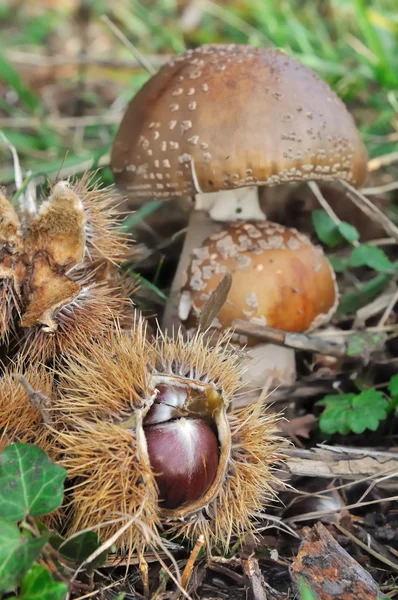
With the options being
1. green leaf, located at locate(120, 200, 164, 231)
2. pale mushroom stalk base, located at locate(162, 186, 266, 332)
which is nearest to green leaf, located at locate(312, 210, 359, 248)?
pale mushroom stalk base, located at locate(162, 186, 266, 332)

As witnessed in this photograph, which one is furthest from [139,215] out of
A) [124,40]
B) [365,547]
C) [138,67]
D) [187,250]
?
[138,67]

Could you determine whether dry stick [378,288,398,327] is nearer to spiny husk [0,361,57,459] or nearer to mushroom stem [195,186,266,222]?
mushroom stem [195,186,266,222]

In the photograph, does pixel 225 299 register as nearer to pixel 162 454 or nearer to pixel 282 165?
pixel 282 165

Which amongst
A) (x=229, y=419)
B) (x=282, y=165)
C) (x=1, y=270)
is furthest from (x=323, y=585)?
(x=282, y=165)

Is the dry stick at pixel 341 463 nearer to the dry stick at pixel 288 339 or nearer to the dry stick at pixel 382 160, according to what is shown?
the dry stick at pixel 288 339

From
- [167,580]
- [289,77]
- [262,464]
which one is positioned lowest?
[167,580]
